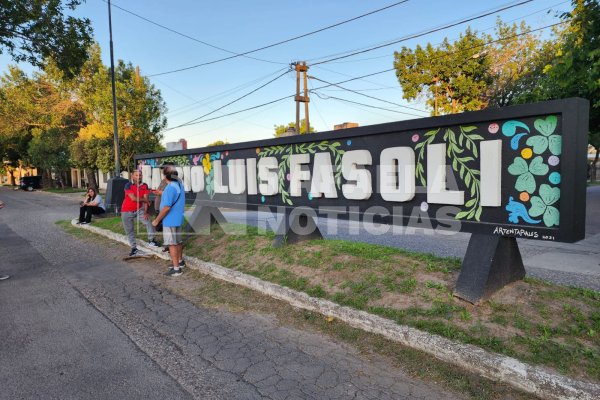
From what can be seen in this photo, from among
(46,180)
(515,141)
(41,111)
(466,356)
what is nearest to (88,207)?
(466,356)

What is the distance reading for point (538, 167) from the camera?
3521 millimetres

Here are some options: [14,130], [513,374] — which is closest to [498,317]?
[513,374]

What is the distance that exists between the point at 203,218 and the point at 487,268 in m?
6.44

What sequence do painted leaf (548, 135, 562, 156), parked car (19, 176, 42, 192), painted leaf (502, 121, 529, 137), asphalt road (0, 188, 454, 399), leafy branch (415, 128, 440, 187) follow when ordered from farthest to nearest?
1. parked car (19, 176, 42, 192)
2. leafy branch (415, 128, 440, 187)
3. painted leaf (502, 121, 529, 137)
4. painted leaf (548, 135, 562, 156)
5. asphalt road (0, 188, 454, 399)

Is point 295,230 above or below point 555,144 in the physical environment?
below

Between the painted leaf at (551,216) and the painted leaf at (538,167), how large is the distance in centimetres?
34

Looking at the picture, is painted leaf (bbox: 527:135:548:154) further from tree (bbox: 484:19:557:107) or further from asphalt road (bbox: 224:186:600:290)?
tree (bbox: 484:19:557:107)

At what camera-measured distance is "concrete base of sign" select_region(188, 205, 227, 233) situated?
860 cm

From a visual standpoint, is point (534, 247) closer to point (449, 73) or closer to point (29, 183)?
point (449, 73)

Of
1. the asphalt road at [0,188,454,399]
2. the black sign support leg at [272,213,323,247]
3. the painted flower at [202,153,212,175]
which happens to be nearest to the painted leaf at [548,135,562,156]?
the asphalt road at [0,188,454,399]

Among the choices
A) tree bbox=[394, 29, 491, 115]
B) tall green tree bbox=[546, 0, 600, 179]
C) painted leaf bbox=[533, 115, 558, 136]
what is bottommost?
painted leaf bbox=[533, 115, 558, 136]

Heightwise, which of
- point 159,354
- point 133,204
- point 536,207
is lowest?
point 159,354

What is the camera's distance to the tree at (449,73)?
24.2 meters
